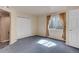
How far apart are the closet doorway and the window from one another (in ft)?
11.2

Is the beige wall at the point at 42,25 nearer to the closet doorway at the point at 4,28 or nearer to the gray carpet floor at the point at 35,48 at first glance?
the gray carpet floor at the point at 35,48

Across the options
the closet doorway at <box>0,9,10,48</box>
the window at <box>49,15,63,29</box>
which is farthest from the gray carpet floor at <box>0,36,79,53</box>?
the window at <box>49,15,63,29</box>

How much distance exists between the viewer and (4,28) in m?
3.30

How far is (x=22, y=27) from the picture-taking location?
3816 mm

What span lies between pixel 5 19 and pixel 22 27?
0.78 meters

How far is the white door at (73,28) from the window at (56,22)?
1559mm

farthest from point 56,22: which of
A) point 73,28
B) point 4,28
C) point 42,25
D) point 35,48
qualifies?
point 4,28

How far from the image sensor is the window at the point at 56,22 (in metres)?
5.79

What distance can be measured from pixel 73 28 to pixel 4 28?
111 inches

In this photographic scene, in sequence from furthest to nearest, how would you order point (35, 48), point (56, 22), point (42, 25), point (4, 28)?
1. point (42, 25)
2. point (56, 22)
3. point (35, 48)
4. point (4, 28)

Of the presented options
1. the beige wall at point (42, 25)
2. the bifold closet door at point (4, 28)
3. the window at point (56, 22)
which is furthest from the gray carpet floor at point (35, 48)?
the beige wall at point (42, 25)

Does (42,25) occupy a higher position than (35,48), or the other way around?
(42,25)

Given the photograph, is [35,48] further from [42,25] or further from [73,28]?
[42,25]
